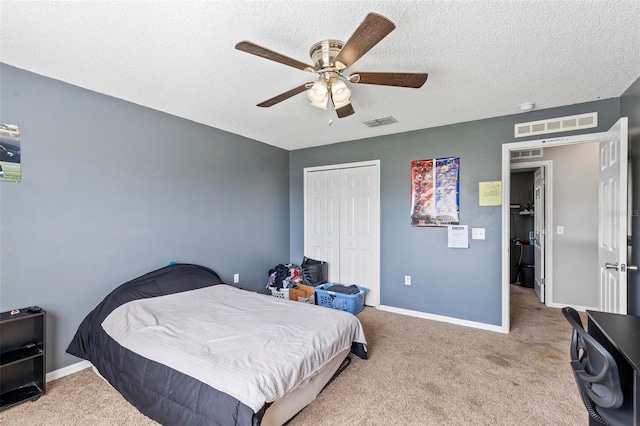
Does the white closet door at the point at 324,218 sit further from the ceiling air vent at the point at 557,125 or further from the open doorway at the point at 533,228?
the open doorway at the point at 533,228

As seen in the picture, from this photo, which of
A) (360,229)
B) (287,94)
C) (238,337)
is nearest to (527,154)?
(360,229)

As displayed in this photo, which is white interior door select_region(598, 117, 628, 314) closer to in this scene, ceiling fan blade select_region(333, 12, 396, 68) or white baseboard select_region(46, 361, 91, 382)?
ceiling fan blade select_region(333, 12, 396, 68)

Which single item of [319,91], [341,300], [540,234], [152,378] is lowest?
[341,300]

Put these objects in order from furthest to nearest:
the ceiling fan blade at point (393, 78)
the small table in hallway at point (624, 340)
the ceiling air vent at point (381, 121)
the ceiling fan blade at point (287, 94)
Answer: the ceiling air vent at point (381, 121)
the ceiling fan blade at point (287, 94)
the ceiling fan blade at point (393, 78)
the small table in hallway at point (624, 340)

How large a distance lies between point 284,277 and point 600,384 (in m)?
3.49

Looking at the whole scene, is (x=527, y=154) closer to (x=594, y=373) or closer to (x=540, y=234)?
(x=540, y=234)

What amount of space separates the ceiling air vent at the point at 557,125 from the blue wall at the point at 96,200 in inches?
138

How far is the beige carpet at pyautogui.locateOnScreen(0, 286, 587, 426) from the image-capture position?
6.13ft

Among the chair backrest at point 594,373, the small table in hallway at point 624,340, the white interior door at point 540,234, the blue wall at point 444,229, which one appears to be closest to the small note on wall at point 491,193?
the blue wall at point 444,229

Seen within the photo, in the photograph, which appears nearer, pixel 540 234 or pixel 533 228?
pixel 540 234

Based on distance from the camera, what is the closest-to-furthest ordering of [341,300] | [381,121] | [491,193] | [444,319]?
[491,193] → [381,121] → [444,319] → [341,300]

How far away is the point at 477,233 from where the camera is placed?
11.2 feet

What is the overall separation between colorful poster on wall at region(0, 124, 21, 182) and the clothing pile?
289cm

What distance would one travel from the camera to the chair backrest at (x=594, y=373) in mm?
1160
